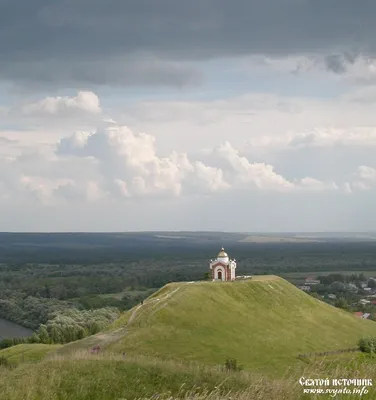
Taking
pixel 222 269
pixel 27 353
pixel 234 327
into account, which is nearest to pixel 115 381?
pixel 234 327

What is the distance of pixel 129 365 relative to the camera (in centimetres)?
2014

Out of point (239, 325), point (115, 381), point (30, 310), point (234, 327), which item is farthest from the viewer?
point (30, 310)

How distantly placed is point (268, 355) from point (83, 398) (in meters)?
26.4

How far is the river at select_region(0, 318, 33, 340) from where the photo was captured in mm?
83950

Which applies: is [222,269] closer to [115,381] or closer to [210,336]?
[210,336]

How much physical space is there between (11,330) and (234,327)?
53689mm

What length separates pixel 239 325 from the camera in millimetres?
45938

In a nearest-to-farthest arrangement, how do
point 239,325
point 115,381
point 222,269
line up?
1. point 115,381
2. point 239,325
3. point 222,269

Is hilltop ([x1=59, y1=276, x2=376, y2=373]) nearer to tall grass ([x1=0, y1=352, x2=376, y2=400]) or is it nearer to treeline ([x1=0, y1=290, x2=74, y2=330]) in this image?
tall grass ([x1=0, y1=352, x2=376, y2=400])

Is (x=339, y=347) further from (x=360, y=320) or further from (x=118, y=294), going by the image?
(x=118, y=294)

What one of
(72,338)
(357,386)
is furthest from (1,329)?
(357,386)

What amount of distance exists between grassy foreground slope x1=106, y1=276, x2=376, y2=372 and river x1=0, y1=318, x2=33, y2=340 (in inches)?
1563

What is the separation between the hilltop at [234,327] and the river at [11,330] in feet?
129

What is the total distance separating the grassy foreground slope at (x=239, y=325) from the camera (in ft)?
133
